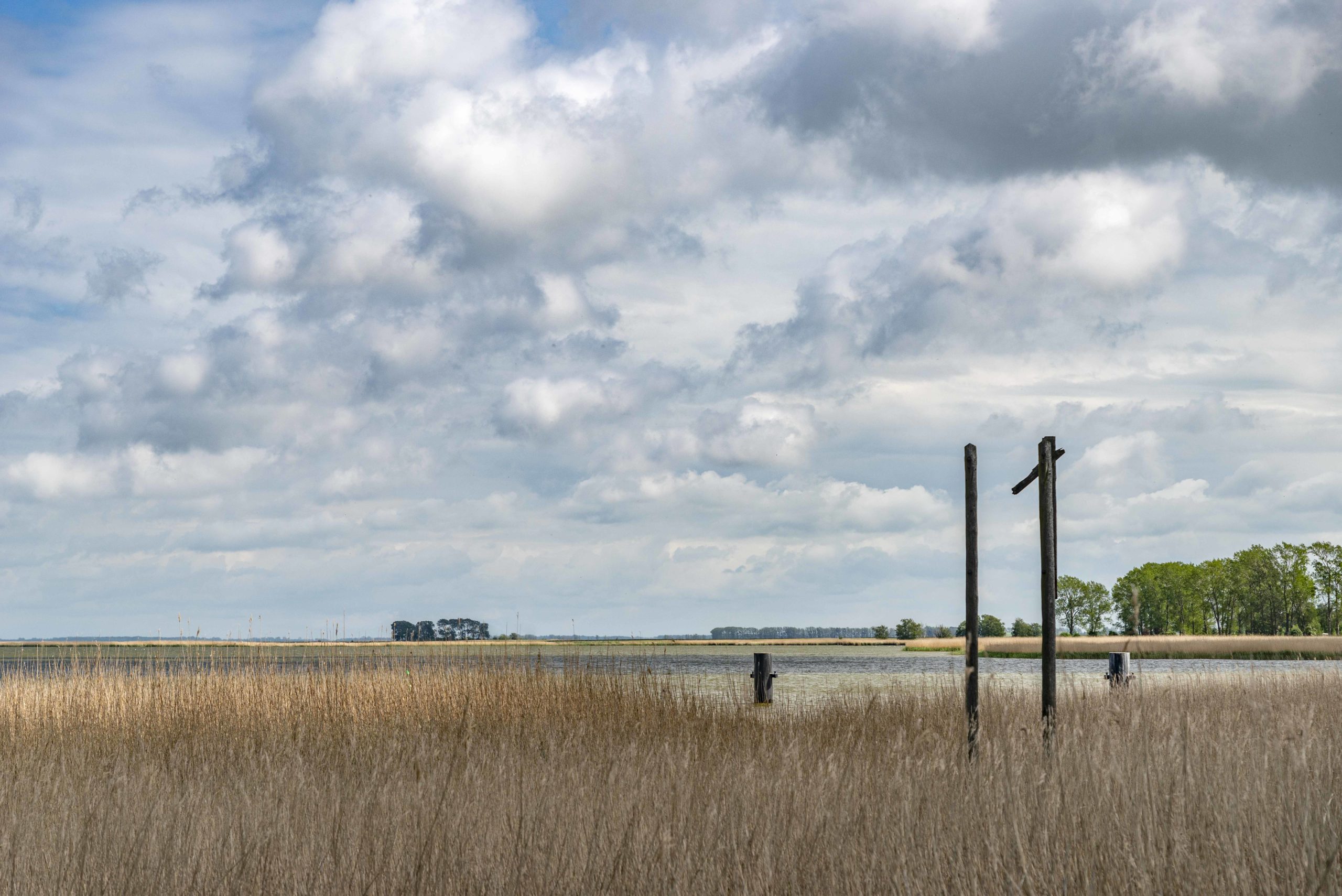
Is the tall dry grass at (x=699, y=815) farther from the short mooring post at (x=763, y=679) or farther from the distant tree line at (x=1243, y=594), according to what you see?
the distant tree line at (x=1243, y=594)

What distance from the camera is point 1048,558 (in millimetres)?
7602

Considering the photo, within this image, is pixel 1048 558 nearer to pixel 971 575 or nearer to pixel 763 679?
pixel 971 575

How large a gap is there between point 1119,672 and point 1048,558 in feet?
33.9

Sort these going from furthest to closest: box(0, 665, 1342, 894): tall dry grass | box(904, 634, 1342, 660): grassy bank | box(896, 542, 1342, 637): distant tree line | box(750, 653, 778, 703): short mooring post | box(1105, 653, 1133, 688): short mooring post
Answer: box(896, 542, 1342, 637): distant tree line → box(904, 634, 1342, 660): grassy bank → box(1105, 653, 1133, 688): short mooring post → box(750, 653, 778, 703): short mooring post → box(0, 665, 1342, 894): tall dry grass

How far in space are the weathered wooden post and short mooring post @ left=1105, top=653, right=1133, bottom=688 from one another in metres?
7.68

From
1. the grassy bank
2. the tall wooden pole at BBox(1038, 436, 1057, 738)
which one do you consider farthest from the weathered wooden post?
the grassy bank

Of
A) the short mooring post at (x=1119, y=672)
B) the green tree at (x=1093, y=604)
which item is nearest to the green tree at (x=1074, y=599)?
the green tree at (x=1093, y=604)

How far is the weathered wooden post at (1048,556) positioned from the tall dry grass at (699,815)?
1.12 feet

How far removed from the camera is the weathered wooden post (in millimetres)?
7586

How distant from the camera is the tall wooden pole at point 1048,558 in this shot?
7.59m

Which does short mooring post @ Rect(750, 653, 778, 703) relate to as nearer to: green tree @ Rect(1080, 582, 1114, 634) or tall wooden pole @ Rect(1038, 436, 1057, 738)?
tall wooden pole @ Rect(1038, 436, 1057, 738)

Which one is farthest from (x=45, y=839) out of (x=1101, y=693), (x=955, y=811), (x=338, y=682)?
(x=1101, y=693)

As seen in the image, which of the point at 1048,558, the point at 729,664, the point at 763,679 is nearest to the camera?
the point at 1048,558

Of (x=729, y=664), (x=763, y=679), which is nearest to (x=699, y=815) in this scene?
(x=763, y=679)
